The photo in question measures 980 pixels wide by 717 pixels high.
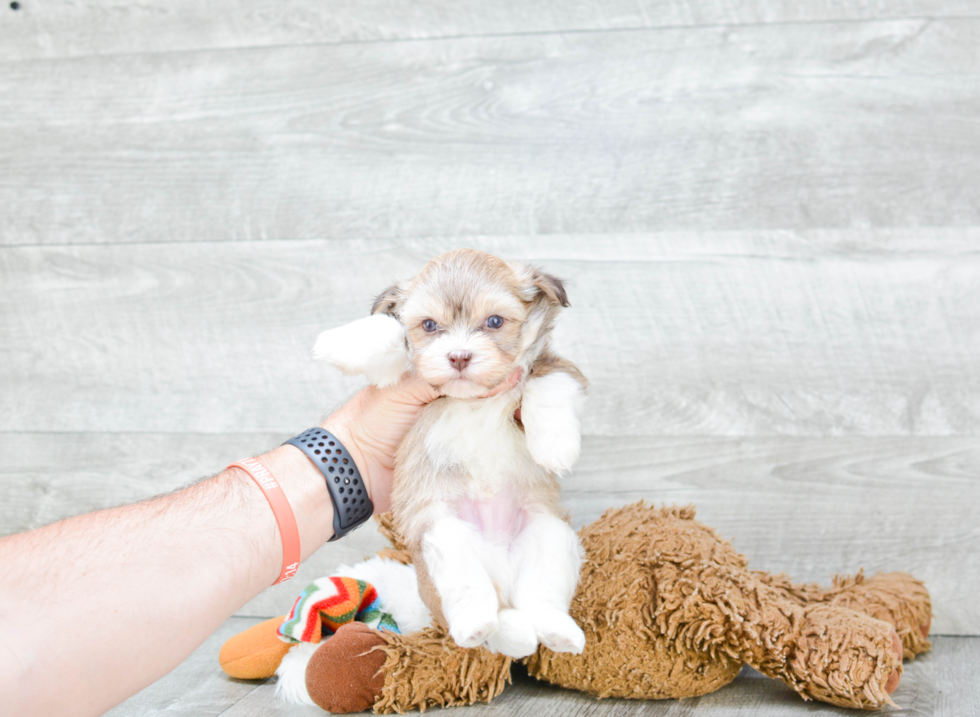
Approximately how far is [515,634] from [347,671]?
1.46 feet

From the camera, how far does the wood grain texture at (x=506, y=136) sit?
208 centimetres

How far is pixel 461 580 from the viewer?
129 centimetres

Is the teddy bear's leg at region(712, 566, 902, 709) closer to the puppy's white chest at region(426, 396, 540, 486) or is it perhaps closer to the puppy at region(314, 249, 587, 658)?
the puppy at region(314, 249, 587, 658)

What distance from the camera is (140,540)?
1.28m

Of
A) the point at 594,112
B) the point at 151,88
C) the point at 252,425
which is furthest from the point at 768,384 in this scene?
the point at 151,88

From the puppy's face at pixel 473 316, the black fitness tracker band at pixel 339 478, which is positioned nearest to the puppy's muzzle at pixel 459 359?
the puppy's face at pixel 473 316

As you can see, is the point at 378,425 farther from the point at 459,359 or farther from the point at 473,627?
the point at 473,627

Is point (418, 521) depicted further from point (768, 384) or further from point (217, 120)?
point (217, 120)

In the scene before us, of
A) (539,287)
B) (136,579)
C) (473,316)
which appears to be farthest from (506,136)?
(136,579)

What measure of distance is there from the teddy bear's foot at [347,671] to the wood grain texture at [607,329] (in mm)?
845

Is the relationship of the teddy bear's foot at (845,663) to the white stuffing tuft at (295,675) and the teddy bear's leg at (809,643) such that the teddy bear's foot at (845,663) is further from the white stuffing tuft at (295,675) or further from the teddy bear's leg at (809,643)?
the white stuffing tuft at (295,675)

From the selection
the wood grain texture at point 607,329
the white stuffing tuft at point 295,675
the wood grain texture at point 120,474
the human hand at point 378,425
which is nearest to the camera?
the human hand at point 378,425

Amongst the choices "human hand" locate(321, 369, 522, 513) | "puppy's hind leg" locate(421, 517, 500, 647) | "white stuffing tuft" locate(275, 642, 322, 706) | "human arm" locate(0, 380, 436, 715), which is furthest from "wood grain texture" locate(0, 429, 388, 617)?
"puppy's hind leg" locate(421, 517, 500, 647)

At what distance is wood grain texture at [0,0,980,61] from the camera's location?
2084mm
